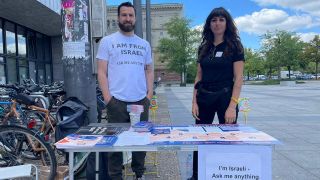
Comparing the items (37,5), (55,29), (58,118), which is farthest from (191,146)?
(55,29)

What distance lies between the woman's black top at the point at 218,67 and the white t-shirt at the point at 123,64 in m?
0.68

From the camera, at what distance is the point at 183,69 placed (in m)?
54.7

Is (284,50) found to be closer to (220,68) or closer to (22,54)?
(22,54)

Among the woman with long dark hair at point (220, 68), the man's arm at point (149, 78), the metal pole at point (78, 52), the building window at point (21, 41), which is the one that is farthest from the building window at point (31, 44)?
the woman with long dark hair at point (220, 68)

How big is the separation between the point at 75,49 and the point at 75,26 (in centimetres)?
27

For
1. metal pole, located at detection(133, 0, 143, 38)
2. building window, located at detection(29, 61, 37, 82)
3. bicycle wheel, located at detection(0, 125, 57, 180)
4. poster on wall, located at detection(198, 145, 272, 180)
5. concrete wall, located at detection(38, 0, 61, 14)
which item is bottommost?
bicycle wheel, located at detection(0, 125, 57, 180)

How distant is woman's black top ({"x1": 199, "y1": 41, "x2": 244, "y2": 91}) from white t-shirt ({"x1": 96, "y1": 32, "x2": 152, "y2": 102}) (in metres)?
0.68

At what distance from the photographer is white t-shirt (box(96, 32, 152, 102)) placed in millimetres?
3508

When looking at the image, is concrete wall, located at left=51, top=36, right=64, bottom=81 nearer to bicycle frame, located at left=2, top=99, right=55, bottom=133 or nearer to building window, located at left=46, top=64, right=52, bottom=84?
building window, located at left=46, top=64, right=52, bottom=84

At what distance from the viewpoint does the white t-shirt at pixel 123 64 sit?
351 centimetres

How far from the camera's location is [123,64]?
3500mm

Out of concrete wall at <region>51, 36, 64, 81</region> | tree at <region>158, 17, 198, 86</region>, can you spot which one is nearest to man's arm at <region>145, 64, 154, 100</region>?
concrete wall at <region>51, 36, 64, 81</region>

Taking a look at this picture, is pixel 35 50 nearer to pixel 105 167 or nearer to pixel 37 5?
pixel 37 5

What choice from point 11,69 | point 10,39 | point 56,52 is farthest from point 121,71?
point 56,52
